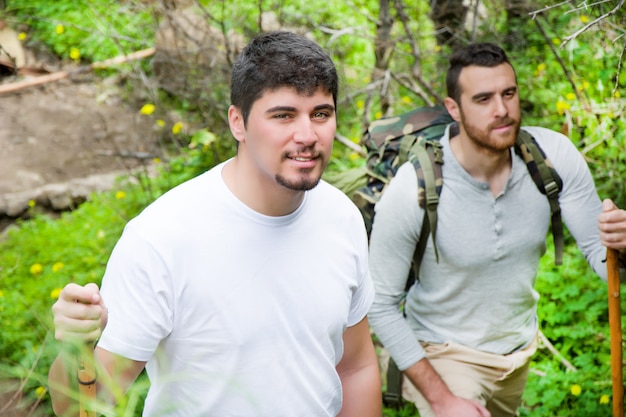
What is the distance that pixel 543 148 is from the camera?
11.2ft

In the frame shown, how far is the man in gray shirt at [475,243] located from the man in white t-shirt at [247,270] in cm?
100

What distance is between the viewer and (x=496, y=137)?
3336mm

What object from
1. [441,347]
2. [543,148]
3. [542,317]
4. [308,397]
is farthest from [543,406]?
[308,397]

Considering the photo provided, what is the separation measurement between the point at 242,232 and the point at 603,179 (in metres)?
3.93

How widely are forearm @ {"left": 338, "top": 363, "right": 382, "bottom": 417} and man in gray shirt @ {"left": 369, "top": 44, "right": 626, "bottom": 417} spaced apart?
72cm

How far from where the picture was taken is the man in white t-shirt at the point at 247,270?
208 cm

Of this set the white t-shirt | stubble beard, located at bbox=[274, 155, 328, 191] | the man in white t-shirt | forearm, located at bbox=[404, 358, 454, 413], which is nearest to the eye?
the man in white t-shirt

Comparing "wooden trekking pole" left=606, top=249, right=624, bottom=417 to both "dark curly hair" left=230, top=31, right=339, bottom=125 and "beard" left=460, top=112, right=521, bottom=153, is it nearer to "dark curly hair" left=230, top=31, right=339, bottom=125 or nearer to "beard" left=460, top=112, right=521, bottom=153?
"beard" left=460, top=112, right=521, bottom=153

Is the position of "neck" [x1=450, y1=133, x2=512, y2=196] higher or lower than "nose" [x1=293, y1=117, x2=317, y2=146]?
lower

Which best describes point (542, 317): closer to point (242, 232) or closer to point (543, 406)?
point (543, 406)

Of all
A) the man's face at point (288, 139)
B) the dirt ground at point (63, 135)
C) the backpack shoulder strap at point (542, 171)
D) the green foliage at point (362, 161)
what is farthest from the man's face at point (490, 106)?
the dirt ground at point (63, 135)

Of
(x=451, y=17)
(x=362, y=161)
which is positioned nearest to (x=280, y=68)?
(x=362, y=161)

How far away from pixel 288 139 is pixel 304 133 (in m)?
0.05

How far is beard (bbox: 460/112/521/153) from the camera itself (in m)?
3.32
